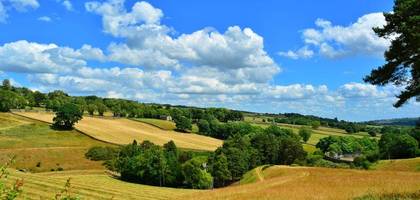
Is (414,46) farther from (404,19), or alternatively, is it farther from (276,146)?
(276,146)

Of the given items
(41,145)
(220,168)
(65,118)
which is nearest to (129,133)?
(65,118)

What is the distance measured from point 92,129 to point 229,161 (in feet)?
187

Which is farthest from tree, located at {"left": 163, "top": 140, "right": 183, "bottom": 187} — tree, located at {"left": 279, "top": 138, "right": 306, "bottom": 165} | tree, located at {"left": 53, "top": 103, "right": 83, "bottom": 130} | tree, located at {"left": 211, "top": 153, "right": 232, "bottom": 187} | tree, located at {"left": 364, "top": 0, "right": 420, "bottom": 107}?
tree, located at {"left": 364, "top": 0, "right": 420, "bottom": 107}

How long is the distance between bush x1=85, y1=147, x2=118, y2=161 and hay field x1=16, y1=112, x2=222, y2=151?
1373 cm

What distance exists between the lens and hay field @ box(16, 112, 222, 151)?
159375 millimetres

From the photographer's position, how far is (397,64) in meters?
28.4

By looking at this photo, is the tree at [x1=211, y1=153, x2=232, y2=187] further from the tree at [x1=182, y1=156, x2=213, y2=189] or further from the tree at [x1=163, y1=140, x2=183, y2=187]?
the tree at [x1=163, y1=140, x2=183, y2=187]

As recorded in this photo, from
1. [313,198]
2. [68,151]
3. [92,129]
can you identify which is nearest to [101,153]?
[68,151]

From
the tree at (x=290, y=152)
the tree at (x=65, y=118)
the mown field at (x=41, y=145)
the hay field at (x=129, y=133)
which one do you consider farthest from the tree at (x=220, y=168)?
the tree at (x=65, y=118)

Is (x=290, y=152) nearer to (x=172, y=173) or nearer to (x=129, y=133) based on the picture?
(x=172, y=173)

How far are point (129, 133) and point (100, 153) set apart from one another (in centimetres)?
3374

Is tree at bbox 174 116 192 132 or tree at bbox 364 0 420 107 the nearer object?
tree at bbox 364 0 420 107

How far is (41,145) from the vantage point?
5556 inches

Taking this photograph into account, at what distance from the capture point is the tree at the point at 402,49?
81.7 ft
